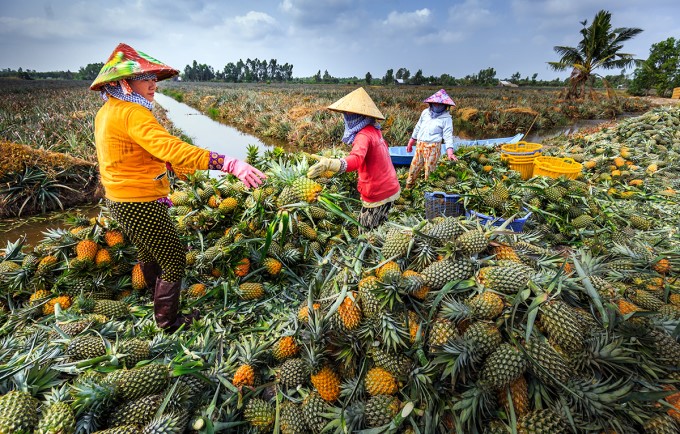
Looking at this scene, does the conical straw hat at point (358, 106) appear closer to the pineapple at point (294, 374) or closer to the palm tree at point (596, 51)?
the pineapple at point (294, 374)

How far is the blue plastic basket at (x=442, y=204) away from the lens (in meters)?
4.18

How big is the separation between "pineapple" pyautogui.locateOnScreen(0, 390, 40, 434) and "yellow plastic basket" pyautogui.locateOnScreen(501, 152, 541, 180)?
6303mm

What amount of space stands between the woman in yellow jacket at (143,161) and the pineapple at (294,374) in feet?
3.98

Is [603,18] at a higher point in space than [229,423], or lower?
higher

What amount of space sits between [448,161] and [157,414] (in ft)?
15.6

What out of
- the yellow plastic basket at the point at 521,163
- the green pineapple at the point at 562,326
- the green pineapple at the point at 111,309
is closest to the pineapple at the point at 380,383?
the green pineapple at the point at 562,326

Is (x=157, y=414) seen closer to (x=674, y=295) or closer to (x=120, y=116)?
(x=120, y=116)

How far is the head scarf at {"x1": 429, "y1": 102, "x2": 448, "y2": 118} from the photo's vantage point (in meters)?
5.23

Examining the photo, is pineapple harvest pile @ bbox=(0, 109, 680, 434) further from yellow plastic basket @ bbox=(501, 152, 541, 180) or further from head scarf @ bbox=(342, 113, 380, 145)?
yellow plastic basket @ bbox=(501, 152, 541, 180)

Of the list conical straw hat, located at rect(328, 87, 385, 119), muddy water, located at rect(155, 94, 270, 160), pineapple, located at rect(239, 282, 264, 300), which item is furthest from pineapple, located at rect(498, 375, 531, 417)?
muddy water, located at rect(155, 94, 270, 160)

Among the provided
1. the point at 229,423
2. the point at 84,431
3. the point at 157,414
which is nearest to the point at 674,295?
the point at 229,423

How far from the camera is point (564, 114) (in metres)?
20.4

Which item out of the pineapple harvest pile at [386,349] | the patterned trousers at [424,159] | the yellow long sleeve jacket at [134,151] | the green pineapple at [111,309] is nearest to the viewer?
the pineapple harvest pile at [386,349]

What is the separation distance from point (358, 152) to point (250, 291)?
1602mm
